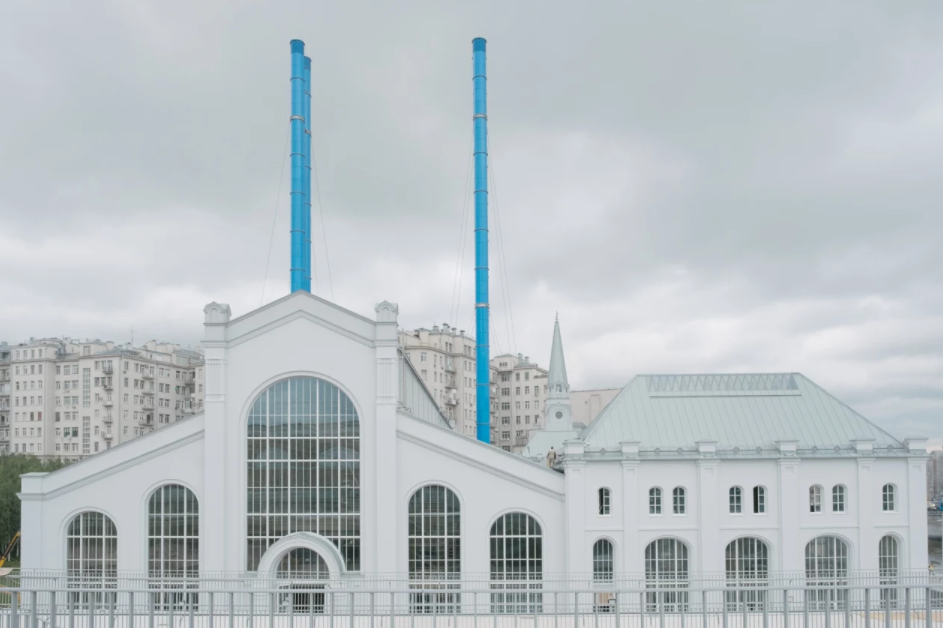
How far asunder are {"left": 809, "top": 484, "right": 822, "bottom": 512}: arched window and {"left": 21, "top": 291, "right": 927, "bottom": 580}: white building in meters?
0.05

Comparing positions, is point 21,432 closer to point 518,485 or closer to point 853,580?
point 518,485

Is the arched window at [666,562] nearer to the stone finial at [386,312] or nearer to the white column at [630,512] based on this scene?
the white column at [630,512]

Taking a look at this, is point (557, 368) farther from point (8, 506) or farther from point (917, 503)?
point (8, 506)

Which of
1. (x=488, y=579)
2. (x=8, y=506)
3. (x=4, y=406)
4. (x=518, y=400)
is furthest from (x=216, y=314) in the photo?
(x=518, y=400)

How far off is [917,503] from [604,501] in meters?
14.2

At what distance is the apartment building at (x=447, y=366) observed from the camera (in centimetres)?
10781

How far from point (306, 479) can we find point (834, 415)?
988 inches

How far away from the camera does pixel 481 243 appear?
187 ft

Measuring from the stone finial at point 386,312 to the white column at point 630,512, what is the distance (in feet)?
38.6

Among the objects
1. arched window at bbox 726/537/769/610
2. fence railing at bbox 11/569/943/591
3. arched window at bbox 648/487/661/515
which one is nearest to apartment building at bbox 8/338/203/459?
fence railing at bbox 11/569/943/591

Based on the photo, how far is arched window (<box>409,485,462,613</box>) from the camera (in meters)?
39.3

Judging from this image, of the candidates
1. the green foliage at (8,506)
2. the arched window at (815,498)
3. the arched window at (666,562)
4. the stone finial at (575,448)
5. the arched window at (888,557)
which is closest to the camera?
the arched window at (666,562)

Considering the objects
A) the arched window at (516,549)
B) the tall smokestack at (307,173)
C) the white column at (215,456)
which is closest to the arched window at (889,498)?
the arched window at (516,549)

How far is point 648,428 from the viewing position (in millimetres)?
43000
